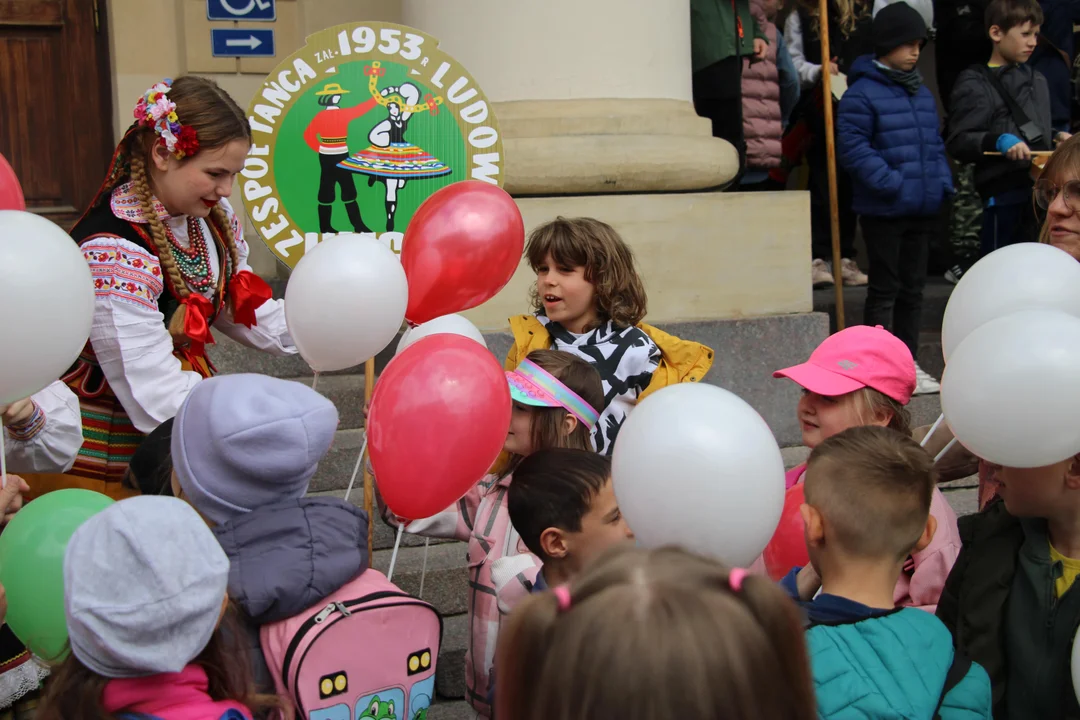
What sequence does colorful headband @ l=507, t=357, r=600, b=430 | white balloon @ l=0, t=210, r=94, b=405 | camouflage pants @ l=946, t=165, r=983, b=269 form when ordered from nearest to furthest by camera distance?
white balloon @ l=0, t=210, r=94, b=405 → colorful headband @ l=507, t=357, r=600, b=430 → camouflage pants @ l=946, t=165, r=983, b=269

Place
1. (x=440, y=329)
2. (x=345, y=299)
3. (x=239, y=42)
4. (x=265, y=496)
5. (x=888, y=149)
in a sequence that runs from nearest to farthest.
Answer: (x=265, y=496), (x=345, y=299), (x=440, y=329), (x=888, y=149), (x=239, y=42)

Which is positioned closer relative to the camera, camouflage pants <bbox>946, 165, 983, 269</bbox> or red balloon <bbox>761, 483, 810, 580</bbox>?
red balloon <bbox>761, 483, 810, 580</bbox>

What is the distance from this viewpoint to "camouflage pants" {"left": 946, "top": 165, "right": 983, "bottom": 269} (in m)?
6.90

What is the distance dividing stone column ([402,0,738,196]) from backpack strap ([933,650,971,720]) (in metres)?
3.27

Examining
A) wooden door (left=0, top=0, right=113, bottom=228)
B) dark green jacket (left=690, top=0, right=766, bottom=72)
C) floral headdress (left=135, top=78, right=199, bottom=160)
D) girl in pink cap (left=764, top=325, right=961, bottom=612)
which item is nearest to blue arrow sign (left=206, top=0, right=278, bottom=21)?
wooden door (left=0, top=0, right=113, bottom=228)

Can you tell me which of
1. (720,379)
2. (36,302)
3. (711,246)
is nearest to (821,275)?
(711,246)

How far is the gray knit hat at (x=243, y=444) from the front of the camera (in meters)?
2.16

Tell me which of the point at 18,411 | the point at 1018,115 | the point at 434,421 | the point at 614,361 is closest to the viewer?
the point at 434,421

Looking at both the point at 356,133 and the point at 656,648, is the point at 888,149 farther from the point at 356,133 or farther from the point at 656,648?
the point at 656,648

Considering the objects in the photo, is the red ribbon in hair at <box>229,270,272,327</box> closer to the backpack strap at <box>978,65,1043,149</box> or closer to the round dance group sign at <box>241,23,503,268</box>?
the round dance group sign at <box>241,23,503,268</box>

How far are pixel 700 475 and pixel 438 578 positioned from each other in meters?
2.10

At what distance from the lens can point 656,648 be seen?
108 centimetres

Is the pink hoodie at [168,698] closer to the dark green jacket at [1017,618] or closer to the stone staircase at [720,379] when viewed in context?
the dark green jacket at [1017,618]

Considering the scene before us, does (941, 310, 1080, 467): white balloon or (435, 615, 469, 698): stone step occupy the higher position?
(941, 310, 1080, 467): white balloon
